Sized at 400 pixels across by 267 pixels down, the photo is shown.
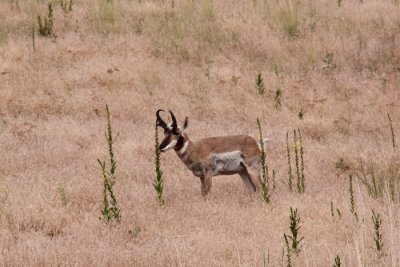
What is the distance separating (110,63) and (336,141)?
524 cm

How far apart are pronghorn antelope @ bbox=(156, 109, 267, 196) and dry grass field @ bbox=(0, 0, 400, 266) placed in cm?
32

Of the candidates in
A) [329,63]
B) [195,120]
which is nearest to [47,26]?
[195,120]

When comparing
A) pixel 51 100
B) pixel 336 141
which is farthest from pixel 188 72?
pixel 336 141

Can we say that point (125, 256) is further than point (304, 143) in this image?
No

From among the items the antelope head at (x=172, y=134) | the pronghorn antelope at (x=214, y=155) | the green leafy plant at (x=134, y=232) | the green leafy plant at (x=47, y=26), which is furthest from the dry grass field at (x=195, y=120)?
the antelope head at (x=172, y=134)

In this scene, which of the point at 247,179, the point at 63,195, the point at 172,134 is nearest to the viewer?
the point at 63,195

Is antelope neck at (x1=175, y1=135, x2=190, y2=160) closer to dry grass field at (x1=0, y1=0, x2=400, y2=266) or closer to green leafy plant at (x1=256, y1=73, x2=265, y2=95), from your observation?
dry grass field at (x1=0, y1=0, x2=400, y2=266)

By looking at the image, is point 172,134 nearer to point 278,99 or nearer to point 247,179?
point 247,179

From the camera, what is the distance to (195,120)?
42.2 ft

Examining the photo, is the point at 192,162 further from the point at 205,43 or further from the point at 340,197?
the point at 205,43

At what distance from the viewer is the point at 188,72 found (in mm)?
14570

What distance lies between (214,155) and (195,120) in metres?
3.65

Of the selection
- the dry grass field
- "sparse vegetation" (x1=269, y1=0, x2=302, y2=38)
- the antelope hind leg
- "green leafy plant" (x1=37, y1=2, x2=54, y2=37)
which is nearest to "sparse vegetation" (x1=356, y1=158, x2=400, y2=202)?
the dry grass field

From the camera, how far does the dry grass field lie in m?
7.35
